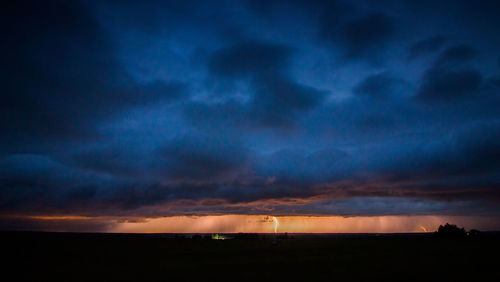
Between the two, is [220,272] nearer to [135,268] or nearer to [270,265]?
[270,265]

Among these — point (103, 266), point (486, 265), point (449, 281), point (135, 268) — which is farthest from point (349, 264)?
point (103, 266)

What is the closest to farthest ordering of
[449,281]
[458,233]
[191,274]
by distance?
[449,281] → [191,274] → [458,233]

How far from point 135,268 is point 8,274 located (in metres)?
14.3

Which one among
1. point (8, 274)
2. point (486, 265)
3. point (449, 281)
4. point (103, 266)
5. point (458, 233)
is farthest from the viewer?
point (458, 233)

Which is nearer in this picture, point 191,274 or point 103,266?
point 191,274

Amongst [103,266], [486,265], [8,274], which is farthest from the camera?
[103,266]

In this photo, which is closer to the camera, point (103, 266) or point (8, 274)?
point (8, 274)

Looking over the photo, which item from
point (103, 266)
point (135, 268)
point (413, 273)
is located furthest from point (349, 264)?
point (103, 266)

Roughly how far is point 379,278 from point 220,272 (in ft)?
56.0

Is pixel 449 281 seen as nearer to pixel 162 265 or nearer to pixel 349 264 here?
pixel 349 264

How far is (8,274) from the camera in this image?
128ft

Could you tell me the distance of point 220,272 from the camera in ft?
124

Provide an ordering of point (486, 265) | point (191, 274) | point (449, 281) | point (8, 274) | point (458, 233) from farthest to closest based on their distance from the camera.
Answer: point (458, 233), point (486, 265), point (8, 274), point (191, 274), point (449, 281)

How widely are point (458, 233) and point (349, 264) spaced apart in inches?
4039
